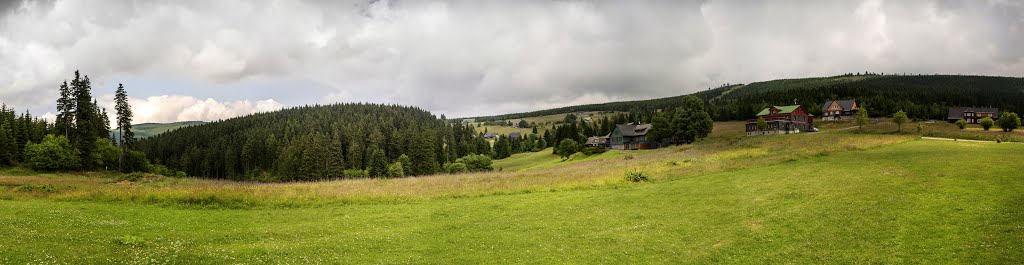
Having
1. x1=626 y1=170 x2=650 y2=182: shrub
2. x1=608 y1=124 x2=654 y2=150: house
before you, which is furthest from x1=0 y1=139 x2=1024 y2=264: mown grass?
x1=608 y1=124 x2=654 y2=150: house

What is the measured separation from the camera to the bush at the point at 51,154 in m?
70.1

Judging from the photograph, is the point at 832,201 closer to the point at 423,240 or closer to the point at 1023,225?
the point at 1023,225

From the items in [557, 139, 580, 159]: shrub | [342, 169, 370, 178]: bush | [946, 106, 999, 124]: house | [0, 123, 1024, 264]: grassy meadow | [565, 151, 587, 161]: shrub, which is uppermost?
[946, 106, 999, 124]: house

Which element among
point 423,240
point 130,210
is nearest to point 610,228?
point 423,240

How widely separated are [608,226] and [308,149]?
9292 cm

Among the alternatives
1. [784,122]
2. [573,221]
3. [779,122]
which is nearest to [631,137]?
[779,122]

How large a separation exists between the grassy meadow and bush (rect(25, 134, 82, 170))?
5871 cm

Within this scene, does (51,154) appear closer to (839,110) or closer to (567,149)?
(567,149)

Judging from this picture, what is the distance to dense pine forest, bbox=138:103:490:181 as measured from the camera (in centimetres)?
10069

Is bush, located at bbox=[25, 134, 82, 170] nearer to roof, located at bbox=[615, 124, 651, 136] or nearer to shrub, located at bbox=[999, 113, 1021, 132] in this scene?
roof, located at bbox=[615, 124, 651, 136]

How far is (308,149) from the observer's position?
325 feet

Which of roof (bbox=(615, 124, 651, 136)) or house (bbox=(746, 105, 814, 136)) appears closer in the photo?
house (bbox=(746, 105, 814, 136))

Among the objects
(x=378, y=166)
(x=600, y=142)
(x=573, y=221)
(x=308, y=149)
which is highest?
(x=308, y=149)

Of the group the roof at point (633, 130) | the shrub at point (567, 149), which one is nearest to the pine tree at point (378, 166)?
the shrub at point (567, 149)
